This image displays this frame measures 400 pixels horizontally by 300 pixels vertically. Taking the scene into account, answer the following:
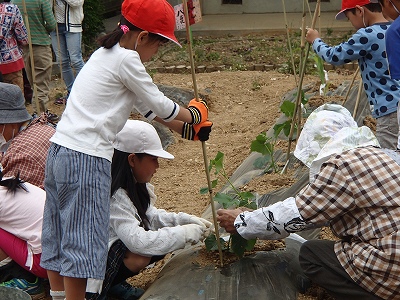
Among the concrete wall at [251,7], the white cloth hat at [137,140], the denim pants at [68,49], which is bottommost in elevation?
the concrete wall at [251,7]

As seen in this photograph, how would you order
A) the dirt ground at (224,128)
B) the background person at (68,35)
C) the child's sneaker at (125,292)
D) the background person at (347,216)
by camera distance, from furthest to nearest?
1. the background person at (68,35)
2. the dirt ground at (224,128)
3. the child's sneaker at (125,292)
4. the background person at (347,216)

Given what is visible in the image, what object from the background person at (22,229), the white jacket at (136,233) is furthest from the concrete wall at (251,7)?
the white jacket at (136,233)

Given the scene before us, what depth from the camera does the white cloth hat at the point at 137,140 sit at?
301cm

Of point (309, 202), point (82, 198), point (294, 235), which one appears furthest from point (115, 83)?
point (294, 235)

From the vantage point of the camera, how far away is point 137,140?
3008mm

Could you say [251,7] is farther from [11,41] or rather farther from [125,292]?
[125,292]

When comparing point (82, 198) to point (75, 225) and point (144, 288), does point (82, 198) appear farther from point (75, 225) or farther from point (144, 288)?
point (144, 288)

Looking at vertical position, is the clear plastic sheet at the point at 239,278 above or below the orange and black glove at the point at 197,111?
below

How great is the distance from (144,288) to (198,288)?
0.65m

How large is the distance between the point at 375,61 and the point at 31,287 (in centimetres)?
217

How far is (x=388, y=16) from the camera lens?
2.72 metres

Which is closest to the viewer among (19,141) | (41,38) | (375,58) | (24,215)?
(24,215)

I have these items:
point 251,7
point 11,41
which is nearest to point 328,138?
point 11,41

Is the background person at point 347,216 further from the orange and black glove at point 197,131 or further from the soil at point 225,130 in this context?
the orange and black glove at point 197,131
